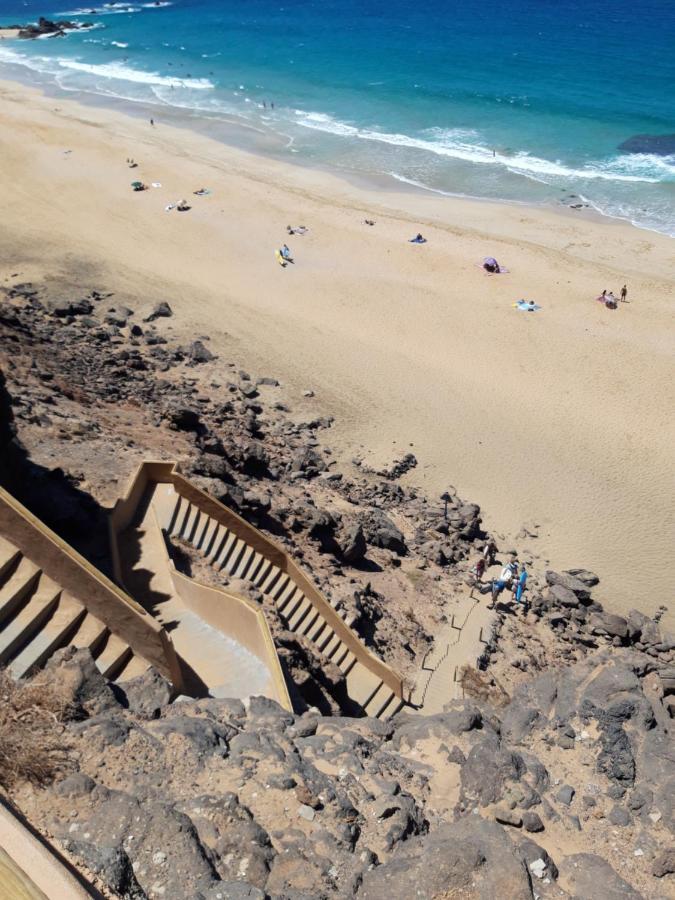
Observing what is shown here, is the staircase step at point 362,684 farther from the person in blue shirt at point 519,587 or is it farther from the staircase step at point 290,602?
the person in blue shirt at point 519,587

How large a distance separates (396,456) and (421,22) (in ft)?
236

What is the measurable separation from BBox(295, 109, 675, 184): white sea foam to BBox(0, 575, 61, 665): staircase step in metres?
37.2

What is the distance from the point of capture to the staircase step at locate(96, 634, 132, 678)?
8.74 metres

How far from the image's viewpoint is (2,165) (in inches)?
1495

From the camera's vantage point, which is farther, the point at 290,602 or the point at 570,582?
the point at 570,582

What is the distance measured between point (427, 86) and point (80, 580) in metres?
54.0

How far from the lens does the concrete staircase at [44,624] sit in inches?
324

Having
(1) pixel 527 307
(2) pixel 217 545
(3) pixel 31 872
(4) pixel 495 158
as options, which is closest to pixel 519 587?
(2) pixel 217 545

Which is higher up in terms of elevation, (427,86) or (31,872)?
(427,86)

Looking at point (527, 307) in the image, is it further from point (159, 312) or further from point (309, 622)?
point (309, 622)

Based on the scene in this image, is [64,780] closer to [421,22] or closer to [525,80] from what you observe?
[525,80]

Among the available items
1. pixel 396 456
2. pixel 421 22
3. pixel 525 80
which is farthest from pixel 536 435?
pixel 421 22

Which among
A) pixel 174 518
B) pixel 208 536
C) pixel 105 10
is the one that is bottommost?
pixel 208 536

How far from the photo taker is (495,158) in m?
42.6
